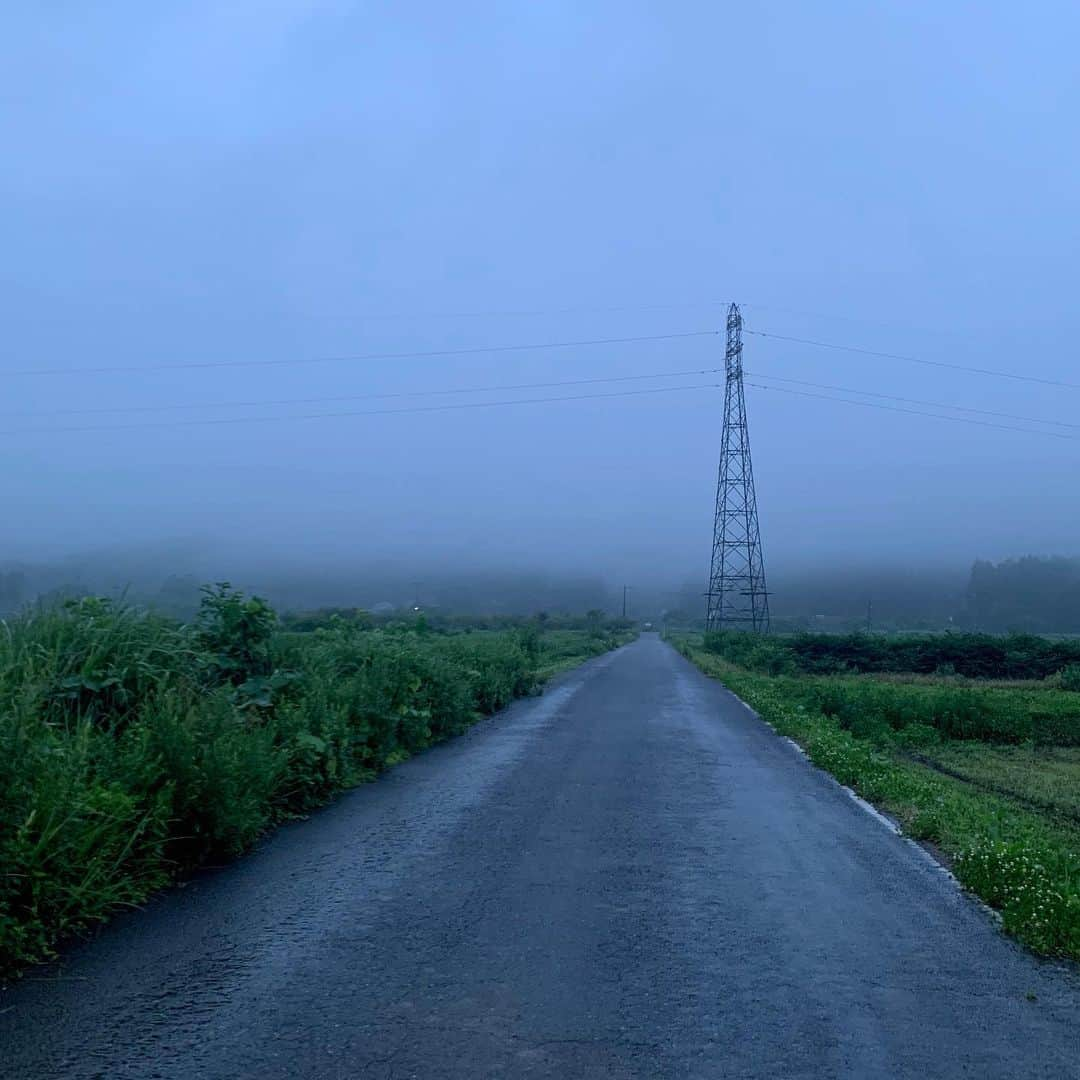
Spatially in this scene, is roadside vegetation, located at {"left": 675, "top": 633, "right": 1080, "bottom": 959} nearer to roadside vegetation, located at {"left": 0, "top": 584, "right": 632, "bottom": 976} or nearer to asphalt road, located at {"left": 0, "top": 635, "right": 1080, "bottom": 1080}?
asphalt road, located at {"left": 0, "top": 635, "right": 1080, "bottom": 1080}

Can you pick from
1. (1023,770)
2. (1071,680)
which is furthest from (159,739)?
(1071,680)

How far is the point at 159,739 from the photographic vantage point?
355 inches

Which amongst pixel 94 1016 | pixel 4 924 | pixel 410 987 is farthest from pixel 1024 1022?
pixel 4 924

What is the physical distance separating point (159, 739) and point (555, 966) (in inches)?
167

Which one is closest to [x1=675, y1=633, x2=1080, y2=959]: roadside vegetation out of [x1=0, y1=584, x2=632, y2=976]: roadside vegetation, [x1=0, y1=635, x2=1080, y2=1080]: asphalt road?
[x1=0, y1=635, x2=1080, y2=1080]: asphalt road

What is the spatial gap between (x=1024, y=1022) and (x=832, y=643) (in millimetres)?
49330

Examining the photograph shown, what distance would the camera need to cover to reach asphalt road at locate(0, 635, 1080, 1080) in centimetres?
509

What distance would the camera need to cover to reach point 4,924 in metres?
6.20

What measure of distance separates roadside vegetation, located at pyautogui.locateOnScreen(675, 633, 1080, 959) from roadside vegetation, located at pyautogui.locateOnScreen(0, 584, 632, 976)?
19.9ft

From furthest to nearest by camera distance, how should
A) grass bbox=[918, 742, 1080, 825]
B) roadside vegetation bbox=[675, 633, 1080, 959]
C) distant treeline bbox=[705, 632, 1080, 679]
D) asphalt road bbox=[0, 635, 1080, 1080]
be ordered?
1. distant treeline bbox=[705, 632, 1080, 679]
2. grass bbox=[918, 742, 1080, 825]
3. roadside vegetation bbox=[675, 633, 1080, 959]
4. asphalt road bbox=[0, 635, 1080, 1080]

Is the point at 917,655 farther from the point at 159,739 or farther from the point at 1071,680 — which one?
the point at 159,739

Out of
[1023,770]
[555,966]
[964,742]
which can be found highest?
[555,966]

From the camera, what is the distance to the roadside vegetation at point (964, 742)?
8.51 metres

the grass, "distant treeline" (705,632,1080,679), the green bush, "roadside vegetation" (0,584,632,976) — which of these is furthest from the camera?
"distant treeline" (705,632,1080,679)
